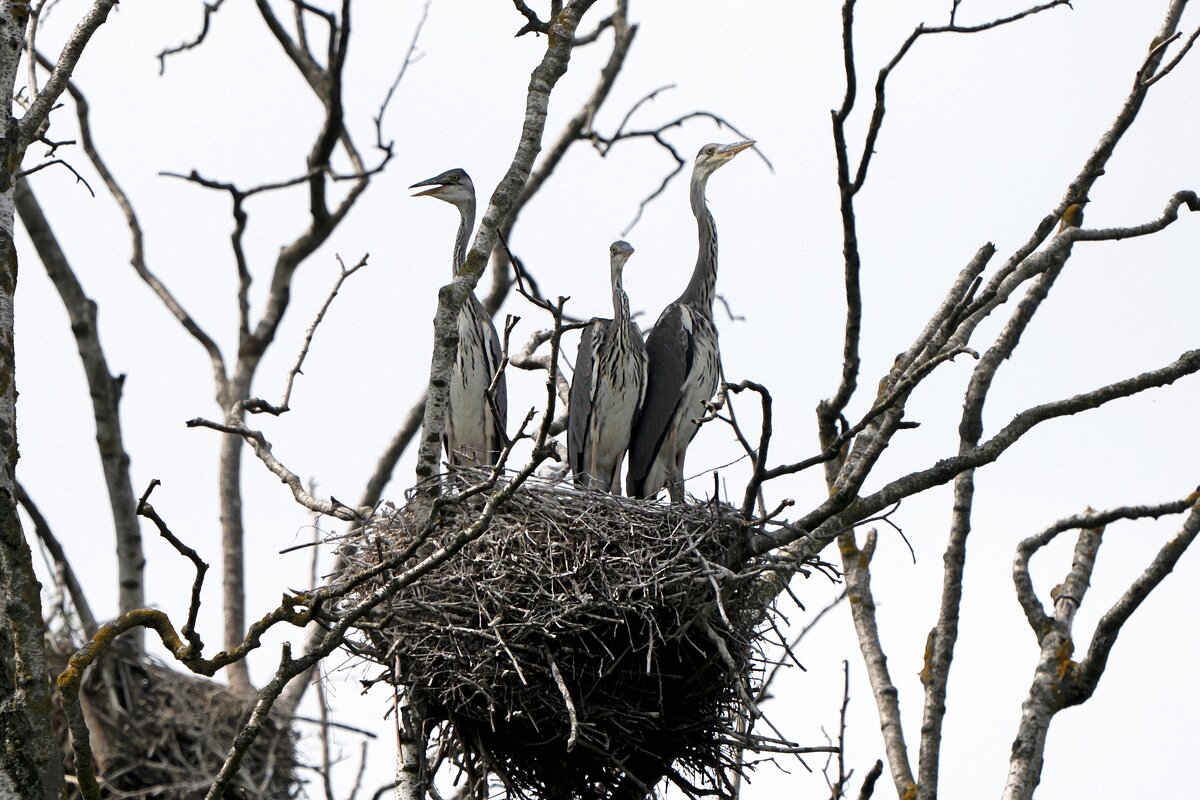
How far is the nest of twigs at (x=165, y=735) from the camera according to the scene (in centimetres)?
935

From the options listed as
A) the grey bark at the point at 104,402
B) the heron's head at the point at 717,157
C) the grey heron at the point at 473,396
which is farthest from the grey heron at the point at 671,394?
the grey bark at the point at 104,402

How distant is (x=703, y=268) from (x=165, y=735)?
15.6 feet

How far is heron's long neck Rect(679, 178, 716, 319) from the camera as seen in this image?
24.7ft

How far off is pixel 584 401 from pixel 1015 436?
262 cm

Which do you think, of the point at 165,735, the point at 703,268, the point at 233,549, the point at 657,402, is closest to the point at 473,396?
the point at 657,402

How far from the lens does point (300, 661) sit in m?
3.48

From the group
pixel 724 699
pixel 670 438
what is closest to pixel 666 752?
pixel 724 699

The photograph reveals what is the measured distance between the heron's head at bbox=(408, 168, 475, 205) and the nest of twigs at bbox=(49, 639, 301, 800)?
4033 mm

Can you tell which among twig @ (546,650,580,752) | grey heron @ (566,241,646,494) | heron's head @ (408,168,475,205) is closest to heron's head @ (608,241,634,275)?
grey heron @ (566,241,646,494)

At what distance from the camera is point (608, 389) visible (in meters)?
6.79

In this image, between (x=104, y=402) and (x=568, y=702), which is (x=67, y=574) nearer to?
(x=104, y=402)

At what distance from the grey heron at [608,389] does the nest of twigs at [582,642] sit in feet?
4.75

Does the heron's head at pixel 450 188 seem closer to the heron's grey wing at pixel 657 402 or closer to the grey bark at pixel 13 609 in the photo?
the heron's grey wing at pixel 657 402

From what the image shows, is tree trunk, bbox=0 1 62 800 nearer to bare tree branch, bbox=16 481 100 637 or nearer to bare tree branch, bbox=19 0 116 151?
bare tree branch, bbox=19 0 116 151
